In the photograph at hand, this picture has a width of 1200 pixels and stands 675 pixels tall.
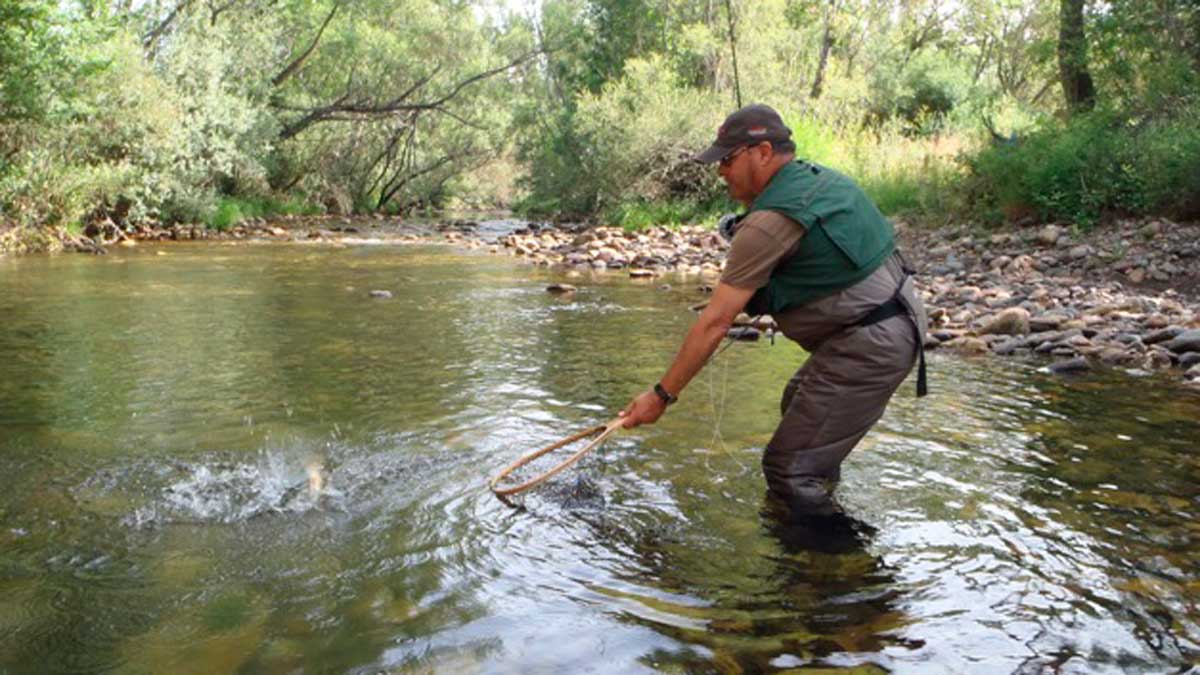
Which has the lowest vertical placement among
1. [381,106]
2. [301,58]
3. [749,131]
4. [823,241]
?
[823,241]

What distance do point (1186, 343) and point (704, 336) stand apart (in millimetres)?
6292

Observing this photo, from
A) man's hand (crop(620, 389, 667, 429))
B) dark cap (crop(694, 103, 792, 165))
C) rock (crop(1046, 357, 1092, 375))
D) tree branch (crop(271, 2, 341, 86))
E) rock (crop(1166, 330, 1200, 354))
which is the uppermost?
tree branch (crop(271, 2, 341, 86))

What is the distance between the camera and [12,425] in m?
6.07

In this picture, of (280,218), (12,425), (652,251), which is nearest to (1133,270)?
(652,251)

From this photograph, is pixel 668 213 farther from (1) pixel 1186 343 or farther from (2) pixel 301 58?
(1) pixel 1186 343

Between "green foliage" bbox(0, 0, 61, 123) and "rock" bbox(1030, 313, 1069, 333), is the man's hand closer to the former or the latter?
"rock" bbox(1030, 313, 1069, 333)

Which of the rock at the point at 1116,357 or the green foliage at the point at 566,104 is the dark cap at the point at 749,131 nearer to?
the rock at the point at 1116,357

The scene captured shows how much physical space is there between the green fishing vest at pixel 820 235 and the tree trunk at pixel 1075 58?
1526 centimetres

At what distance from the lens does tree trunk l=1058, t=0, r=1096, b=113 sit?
55.6ft

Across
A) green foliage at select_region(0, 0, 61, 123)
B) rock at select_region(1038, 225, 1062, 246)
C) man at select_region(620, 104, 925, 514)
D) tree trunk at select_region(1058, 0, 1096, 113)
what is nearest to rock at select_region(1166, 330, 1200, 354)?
man at select_region(620, 104, 925, 514)

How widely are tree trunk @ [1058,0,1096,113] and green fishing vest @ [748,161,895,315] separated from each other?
1526 centimetres

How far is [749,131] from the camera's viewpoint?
12.6 feet

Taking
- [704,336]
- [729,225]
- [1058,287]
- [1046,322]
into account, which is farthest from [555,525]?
[1058,287]

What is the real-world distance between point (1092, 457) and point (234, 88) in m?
26.6
